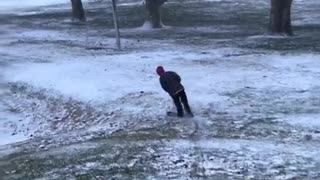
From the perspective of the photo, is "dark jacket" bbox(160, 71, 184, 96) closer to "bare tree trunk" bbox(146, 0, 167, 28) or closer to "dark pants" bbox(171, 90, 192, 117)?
"dark pants" bbox(171, 90, 192, 117)

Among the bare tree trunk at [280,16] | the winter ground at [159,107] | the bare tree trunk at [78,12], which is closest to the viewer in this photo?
the winter ground at [159,107]

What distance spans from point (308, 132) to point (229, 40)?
1470 cm

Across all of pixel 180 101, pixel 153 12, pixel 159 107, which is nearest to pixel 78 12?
pixel 153 12

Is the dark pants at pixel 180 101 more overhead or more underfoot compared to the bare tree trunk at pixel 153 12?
more overhead

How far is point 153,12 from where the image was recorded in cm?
3188

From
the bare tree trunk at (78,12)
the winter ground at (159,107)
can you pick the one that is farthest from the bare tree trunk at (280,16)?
the bare tree trunk at (78,12)

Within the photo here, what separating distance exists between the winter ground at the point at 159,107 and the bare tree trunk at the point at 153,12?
237 centimetres

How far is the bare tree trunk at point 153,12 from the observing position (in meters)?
31.7

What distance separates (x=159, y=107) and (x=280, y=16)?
12.9 m

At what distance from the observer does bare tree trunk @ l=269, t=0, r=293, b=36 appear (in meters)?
25.4

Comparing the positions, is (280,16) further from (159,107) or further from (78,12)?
(78,12)

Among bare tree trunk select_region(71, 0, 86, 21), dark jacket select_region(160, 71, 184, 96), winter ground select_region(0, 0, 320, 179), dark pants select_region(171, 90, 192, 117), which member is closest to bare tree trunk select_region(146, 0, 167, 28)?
winter ground select_region(0, 0, 320, 179)

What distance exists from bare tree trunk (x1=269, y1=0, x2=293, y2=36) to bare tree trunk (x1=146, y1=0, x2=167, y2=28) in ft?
25.3

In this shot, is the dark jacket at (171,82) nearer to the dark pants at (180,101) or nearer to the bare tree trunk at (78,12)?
the dark pants at (180,101)
